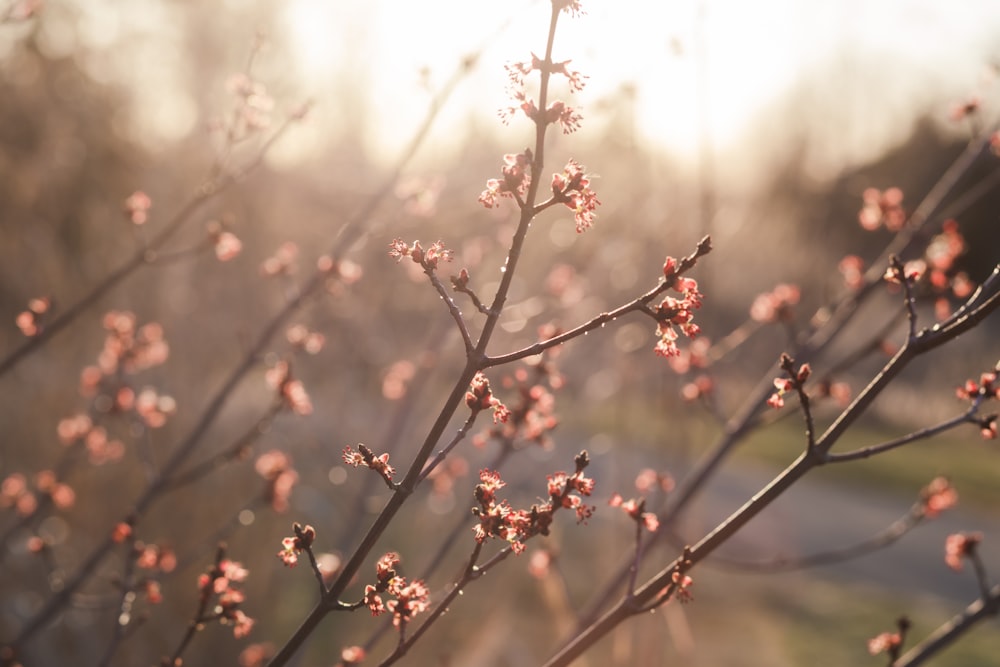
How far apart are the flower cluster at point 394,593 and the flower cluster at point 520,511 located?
17cm

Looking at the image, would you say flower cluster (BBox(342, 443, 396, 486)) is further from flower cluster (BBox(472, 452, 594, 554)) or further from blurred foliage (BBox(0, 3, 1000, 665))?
blurred foliage (BBox(0, 3, 1000, 665))

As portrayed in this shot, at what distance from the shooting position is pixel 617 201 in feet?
21.5

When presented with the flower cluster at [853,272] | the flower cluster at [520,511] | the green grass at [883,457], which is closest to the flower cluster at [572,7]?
the flower cluster at [520,511]

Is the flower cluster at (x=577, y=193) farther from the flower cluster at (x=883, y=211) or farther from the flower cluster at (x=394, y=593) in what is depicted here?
the flower cluster at (x=883, y=211)

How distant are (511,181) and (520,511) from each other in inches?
21.5

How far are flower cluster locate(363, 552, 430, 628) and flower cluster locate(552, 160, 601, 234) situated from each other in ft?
2.13

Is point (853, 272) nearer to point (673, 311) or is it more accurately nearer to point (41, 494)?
point (673, 311)

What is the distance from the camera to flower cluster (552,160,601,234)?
1.39m

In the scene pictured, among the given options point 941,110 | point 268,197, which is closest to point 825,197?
point 941,110

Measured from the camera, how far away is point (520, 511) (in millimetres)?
1480

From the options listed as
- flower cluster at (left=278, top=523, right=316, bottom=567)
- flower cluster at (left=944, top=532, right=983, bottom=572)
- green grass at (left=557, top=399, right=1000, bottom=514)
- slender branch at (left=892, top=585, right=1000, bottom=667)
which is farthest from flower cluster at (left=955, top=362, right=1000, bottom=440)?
green grass at (left=557, top=399, right=1000, bottom=514)

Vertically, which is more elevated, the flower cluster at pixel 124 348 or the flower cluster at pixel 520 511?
the flower cluster at pixel 124 348

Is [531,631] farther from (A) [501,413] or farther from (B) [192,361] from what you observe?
(A) [501,413]

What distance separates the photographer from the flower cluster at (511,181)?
53.9 inches
